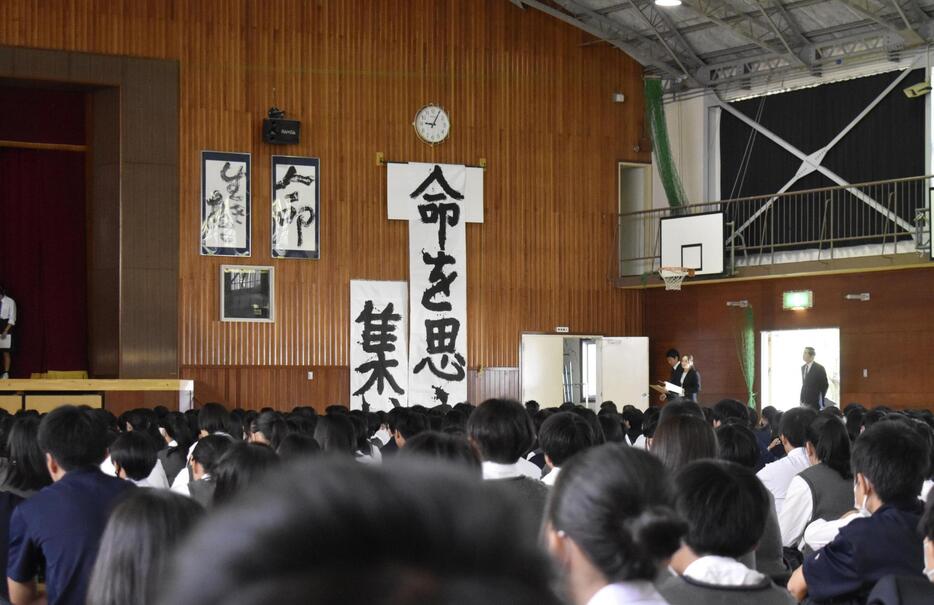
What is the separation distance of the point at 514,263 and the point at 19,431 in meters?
14.6

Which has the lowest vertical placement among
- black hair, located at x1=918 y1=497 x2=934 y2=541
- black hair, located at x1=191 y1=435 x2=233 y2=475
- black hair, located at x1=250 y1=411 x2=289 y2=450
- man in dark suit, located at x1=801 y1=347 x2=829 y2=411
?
man in dark suit, located at x1=801 y1=347 x2=829 y2=411

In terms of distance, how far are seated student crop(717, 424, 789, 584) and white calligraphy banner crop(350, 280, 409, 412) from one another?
42.7 feet

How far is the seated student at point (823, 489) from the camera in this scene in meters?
5.23

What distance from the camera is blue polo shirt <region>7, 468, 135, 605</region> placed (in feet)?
12.2

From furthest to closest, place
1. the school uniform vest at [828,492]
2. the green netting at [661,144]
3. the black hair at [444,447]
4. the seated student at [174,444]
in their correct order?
the green netting at [661,144], the seated student at [174,444], the school uniform vest at [828,492], the black hair at [444,447]

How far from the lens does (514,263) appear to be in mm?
19578

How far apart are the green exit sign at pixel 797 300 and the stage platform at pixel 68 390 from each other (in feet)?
29.8

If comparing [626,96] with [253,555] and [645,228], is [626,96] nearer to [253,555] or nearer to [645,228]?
[645,228]

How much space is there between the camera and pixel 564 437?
5.30 m

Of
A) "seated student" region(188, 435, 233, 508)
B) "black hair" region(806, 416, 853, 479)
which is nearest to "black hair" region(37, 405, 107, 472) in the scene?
"seated student" region(188, 435, 233, 508)

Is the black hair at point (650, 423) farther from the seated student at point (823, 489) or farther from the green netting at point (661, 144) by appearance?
the green netting at point (661, 144)

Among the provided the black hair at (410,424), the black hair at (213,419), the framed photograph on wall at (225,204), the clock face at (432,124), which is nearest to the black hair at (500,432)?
the black hair at (410,424)

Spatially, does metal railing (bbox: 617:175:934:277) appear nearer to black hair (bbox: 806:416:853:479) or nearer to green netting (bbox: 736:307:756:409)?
green netting (bbox: 736:307:756:409)

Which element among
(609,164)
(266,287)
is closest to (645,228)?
(609,164)
